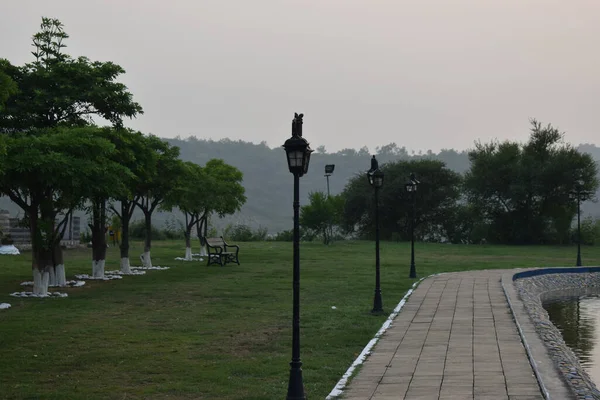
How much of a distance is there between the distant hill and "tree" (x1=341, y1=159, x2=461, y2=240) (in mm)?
49052

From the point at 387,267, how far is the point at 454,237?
3495 cm

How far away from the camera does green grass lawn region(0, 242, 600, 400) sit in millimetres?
9688

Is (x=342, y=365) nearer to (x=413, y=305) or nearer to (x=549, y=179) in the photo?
(x=413, y=305)

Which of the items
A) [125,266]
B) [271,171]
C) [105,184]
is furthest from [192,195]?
[271,171]

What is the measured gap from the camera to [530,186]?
59.8m

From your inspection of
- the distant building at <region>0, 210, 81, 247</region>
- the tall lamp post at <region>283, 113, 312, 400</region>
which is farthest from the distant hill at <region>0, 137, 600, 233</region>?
the tall lamp post at <region>283, 113, 312, 400</region>

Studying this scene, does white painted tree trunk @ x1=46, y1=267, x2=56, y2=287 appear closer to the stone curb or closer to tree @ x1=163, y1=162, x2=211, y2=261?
tree @ x1=163, y1=162, x2=211, y2=261

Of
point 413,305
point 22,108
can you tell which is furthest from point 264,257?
point 413,305

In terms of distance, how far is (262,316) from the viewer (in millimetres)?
16438

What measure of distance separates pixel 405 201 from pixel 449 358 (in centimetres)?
5491

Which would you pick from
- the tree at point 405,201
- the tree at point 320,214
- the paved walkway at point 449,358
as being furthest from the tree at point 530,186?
the paved walkway at point 449,358

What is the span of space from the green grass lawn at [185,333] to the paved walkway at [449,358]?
56 cm

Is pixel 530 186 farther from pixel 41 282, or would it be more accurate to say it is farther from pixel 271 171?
pixel 271 171

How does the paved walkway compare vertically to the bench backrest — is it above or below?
below
